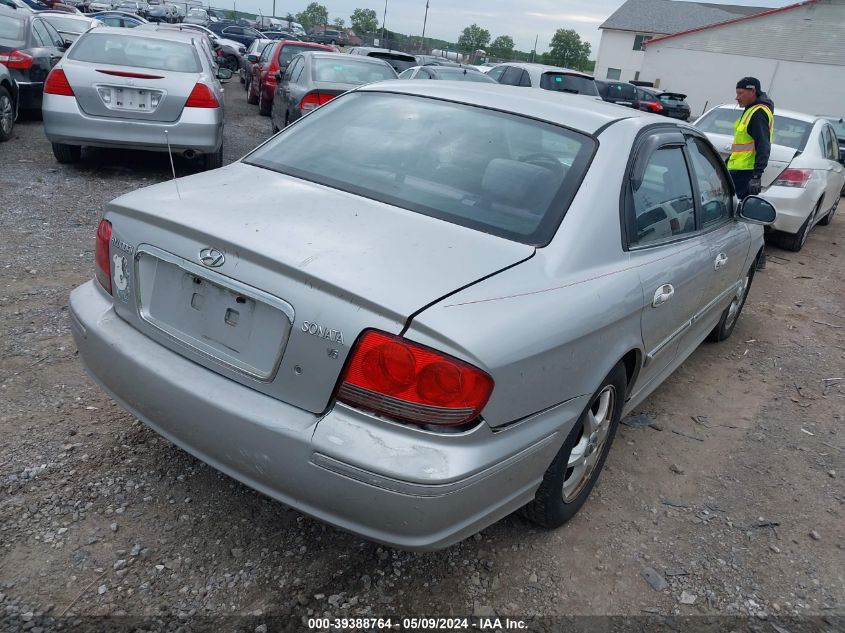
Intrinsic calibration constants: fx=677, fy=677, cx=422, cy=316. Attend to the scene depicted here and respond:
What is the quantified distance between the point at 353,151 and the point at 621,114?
1191mm

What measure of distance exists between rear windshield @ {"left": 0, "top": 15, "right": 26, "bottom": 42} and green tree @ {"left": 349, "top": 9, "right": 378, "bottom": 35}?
93.1 meters

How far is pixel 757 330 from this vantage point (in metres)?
5.59

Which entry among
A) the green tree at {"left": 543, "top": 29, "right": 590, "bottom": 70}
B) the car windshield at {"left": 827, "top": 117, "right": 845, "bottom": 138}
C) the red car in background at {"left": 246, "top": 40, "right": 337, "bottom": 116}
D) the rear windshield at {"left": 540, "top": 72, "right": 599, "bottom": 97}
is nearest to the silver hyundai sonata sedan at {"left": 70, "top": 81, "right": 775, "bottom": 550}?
the rear windshield at {"left": 540, "top": 72, "right": 599, "bottom": 97}

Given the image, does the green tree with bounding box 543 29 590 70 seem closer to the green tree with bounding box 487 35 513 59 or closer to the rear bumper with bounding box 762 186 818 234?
the green tree with bounding box 487 35 513 59

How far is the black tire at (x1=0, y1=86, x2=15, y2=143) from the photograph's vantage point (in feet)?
27.5

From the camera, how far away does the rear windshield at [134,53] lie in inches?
282

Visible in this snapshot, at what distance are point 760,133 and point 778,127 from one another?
7.00 feet

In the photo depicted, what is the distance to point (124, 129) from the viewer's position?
686 centimetres

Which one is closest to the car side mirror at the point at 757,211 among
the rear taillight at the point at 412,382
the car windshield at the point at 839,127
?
the rear taillight at the point at 412,382

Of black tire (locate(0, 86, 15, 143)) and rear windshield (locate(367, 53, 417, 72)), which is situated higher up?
rear windshield (locate(367, 53, 417, 72))

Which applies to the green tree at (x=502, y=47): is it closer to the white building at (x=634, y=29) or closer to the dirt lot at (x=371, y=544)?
the white building at (x=634, y=29)

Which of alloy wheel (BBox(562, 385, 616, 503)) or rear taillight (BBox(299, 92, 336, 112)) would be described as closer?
alloy wheel (BBox(562, 385, 616, 503))

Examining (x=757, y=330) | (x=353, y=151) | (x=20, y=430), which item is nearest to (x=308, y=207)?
(x=353, y=151)

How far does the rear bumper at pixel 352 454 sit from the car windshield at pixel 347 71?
24.4 feet
